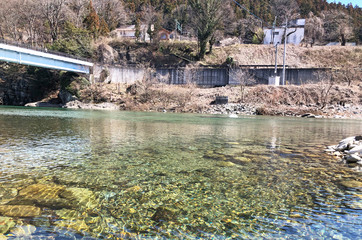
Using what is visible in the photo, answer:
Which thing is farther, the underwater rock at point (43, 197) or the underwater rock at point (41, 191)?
the underwater rock at point (41, 191)

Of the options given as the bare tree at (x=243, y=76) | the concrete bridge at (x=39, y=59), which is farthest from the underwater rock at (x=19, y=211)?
the bare tree at (x=243, y=76)

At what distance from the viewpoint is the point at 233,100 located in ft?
120

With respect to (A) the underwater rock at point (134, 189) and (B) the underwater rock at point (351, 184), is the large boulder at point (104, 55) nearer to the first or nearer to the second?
(A) the underwater rock at point (134, 189)

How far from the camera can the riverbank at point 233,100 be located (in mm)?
31734

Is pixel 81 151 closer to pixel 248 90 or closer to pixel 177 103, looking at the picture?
pixel 177 103

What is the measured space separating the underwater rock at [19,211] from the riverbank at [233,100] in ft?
90.2

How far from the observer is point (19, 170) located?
5086mm

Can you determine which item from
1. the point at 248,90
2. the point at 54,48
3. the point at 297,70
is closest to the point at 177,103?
the point at 248,90

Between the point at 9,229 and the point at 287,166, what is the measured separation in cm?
554

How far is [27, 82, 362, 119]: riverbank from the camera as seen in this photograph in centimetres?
3173

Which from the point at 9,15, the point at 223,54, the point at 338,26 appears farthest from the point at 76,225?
the point at 338,26

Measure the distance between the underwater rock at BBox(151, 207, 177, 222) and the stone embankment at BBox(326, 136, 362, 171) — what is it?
4.98 m

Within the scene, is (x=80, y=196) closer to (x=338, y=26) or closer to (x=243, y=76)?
(x=243, y=76)

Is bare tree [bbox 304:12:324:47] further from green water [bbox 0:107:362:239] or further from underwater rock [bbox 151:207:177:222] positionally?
underwater rock [bbox 151:207:177:222]
